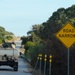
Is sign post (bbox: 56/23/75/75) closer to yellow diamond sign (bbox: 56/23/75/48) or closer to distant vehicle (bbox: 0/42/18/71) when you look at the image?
yellow diamond sign (bbox: 56/23/75/48)

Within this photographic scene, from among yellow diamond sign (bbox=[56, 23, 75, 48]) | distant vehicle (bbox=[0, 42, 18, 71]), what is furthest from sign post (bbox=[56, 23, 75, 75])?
distant vehicle (bbox=[0, 42, 18, 71])

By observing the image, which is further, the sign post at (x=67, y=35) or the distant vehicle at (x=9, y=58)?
the distant vehicle at (x=9, y=58)

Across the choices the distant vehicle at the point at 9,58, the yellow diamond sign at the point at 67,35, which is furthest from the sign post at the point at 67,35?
the distant vehicle at the point at 9,58

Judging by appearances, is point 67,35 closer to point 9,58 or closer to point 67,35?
point 67,35

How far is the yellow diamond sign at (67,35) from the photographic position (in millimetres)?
19786

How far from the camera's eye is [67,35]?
1984 centimetres

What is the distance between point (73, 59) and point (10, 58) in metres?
16.7

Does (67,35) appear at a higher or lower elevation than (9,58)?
higher

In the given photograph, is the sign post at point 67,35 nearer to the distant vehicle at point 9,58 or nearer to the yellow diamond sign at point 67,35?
the yellow diamond sign at point 67,35

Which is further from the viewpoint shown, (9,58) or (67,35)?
(9,58)

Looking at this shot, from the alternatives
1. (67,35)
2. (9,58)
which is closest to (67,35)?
(67,35)

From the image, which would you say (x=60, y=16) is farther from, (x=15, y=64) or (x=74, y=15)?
(x=15, y=64)

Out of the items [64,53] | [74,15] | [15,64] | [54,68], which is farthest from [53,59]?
[74,15]

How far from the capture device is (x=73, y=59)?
25.3 meters
